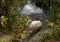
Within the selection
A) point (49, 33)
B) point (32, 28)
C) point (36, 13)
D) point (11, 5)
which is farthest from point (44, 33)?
point (36, 13)

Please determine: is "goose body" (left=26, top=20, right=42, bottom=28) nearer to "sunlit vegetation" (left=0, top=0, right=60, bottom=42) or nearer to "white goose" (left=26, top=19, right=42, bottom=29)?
"white goose" (left=26, top=19, right=42, bottom=29)

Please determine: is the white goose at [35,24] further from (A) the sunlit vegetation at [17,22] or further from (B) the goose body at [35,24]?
(A) the sunlit vegetation at [17,22]

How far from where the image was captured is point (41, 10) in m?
6.75

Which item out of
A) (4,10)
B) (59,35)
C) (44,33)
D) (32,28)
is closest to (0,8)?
(4,10)

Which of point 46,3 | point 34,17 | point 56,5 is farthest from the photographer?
point 46,3

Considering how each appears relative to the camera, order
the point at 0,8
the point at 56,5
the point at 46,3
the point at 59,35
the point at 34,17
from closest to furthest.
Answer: the point at 59,35 < the point at 56,5 < the point at 0,8 < the point at 34,17 < the point at 46,3

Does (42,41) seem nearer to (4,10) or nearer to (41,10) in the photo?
(4,10)

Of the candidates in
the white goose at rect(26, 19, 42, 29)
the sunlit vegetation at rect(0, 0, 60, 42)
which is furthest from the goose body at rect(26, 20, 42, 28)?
the sunlit vegetation at rect(0, 0, 60, 42)

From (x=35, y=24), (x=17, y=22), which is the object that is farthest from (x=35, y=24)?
(x=17, y=22)

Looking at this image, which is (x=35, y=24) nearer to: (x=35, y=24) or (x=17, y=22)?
(x=35, y=24)

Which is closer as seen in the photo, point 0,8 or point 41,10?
point 0,8

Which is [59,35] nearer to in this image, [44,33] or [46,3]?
[44,33]

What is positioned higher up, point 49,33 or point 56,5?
point 56,5

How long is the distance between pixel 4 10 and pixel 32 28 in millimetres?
986
